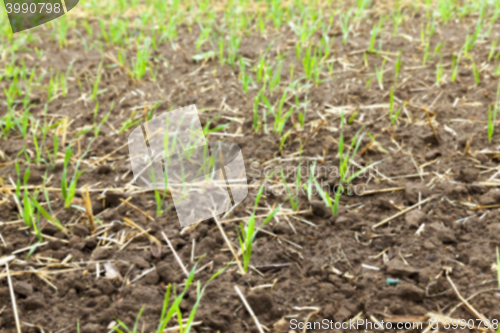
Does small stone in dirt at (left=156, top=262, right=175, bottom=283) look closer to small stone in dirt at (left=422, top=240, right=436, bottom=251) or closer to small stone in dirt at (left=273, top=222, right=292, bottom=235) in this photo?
small stone in dirt at (left=273, top=222, right=292, bottom=235)

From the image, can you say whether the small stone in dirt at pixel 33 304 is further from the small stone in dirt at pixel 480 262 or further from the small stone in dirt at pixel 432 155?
the small stone in dirt at pixel 432 155

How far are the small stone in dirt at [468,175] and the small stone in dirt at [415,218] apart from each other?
0.28 meters

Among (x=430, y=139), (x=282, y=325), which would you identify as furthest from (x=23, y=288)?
(x=430, y=139)

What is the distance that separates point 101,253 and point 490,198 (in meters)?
1.39

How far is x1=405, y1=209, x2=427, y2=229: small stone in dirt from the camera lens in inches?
59.0

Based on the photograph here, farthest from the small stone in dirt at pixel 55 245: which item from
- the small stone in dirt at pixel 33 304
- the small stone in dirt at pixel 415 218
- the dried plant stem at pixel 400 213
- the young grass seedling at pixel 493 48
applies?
the young grass seedling at pixel 493 48

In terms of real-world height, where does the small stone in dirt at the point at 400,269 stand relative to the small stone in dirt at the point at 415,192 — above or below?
below

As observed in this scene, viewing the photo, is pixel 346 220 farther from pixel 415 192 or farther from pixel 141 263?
pixel 141 263

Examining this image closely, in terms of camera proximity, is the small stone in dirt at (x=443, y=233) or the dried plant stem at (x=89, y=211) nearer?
the small stone in dirt at (x=443, y=233)

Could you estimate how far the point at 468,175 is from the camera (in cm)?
167

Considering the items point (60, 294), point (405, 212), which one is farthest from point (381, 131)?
point (60, 294)

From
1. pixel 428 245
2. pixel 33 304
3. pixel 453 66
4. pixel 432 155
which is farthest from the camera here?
pixel 453 66

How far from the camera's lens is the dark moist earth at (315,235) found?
127cm

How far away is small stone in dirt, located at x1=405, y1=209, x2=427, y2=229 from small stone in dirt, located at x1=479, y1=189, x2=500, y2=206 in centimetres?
23
